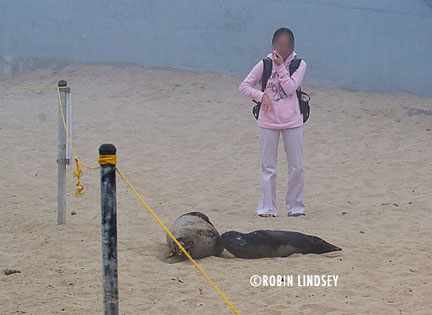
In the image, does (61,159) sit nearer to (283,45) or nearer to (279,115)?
(279,115)

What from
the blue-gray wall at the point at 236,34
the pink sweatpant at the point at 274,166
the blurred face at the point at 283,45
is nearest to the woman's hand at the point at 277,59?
the blurred face at the point at 283,45

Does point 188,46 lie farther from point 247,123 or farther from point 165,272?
point 165,272

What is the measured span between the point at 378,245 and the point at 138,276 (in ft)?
6.41

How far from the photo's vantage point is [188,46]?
1388cm

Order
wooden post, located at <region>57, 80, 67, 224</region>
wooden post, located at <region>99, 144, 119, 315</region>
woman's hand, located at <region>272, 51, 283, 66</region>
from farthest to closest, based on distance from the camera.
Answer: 1. woman's hand, located at <region>272, 51, 283, 66</region>
2. wooden post, located at <region>57, 80, 67, 224</region>
3. wooden post, located at <region>99, 144, 119, 315</region>

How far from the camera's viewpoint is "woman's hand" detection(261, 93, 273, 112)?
642 cm

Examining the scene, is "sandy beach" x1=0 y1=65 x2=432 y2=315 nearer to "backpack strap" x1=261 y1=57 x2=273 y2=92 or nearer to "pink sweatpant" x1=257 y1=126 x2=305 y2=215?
"pink sweatpant" x1=257 y1=126 x2=305 y2=215

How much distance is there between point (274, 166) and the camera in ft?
21.9

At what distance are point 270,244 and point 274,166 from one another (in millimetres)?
1626

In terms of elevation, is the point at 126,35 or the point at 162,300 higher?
the point at 126,35

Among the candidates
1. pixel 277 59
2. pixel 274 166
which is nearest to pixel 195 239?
pixel 274 166

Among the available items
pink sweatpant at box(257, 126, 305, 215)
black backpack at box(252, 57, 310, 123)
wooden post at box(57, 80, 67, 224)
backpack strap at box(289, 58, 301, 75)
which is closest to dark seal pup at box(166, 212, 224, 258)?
wooden post at box(57, 80, 67, 224)

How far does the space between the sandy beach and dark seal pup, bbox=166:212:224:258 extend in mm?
114

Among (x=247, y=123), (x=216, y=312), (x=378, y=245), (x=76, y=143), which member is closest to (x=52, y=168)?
(x=76, y=143)
